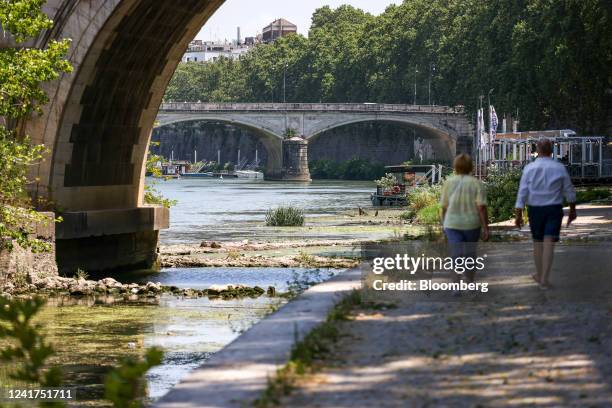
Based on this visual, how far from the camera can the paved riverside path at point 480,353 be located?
26.3 feet

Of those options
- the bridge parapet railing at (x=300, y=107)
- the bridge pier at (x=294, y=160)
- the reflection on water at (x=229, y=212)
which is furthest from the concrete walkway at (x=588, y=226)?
the bridge pier at (x=294, y=160)

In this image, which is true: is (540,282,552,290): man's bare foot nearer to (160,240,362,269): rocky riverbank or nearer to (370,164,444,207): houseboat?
(160,240,362,269): rocky riverbank

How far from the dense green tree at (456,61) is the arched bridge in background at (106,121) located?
23.9 m

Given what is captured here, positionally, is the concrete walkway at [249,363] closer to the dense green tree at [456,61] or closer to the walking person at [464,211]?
the walking person at [464,211]

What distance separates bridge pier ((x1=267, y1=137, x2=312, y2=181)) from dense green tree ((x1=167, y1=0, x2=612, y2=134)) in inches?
516

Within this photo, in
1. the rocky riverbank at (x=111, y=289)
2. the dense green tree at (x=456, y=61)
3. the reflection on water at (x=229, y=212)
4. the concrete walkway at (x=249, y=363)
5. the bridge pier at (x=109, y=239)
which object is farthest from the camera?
the dense green tree at (x=456, y=61)

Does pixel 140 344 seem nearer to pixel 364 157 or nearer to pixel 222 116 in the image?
pixel 222 116

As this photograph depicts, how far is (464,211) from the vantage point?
1291 cm

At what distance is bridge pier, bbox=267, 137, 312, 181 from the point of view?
125312mm

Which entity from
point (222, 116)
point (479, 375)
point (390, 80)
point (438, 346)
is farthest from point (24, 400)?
point (390, 80)

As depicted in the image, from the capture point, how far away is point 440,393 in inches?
319

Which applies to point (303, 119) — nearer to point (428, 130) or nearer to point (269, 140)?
point (269, 140)

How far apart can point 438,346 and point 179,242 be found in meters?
29.3

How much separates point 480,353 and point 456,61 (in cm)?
9332
